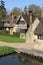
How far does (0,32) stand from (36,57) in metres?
38.9

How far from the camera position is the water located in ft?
135

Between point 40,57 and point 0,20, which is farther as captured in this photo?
point 0,20

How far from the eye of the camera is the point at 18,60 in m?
43.9

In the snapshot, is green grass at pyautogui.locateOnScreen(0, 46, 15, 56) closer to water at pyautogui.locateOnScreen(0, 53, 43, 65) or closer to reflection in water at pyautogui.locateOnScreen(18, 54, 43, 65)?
water at pyautogui.locateOnScreen(0, 53, 43, 65)

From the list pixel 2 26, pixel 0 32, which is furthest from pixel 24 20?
pixel 2 26

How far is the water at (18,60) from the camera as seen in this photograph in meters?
41.0

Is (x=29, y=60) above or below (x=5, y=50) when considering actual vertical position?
below

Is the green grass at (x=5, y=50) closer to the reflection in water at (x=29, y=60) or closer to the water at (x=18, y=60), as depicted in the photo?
the water at (x=18, y=60)

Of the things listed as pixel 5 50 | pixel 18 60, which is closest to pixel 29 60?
pixel 18 60

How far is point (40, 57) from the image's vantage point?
42.9 metres

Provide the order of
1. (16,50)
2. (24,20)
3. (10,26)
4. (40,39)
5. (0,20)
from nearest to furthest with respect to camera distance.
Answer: (16,50) < (40,39) < (24,20) < (10,26) < (0,20)

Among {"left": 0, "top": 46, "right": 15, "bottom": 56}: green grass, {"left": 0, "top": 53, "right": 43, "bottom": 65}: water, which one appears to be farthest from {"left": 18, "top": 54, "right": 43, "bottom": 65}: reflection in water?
{"left": 0, "top": 46, "right": 15, "bottom": 56}: green grass

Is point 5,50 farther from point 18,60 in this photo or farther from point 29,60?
point 29,60

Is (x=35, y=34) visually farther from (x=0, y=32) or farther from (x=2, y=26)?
(x=2, y=26)
